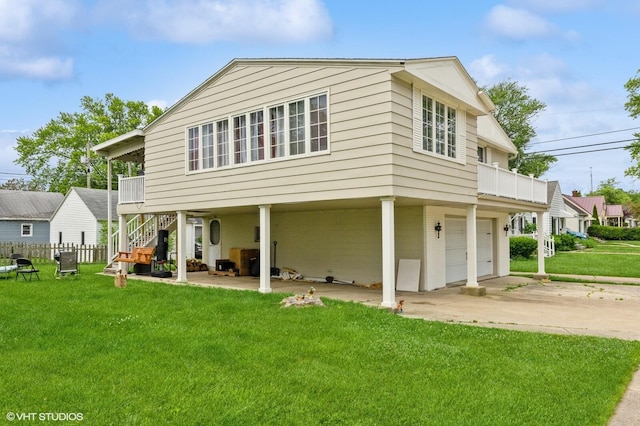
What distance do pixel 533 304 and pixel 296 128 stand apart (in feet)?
21.1

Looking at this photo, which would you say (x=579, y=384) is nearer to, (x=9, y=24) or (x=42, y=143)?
(x=9, y=24)

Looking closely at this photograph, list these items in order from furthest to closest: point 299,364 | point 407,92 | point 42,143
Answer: point 42,143 < point 407,92 < point 299,364

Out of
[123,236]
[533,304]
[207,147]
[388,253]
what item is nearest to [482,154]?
[533,304]

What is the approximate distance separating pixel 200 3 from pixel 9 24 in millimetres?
6531

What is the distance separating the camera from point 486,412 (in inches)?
146

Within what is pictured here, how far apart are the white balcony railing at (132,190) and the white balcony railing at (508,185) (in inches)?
419

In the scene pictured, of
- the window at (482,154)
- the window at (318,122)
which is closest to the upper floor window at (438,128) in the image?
the window at (318,122)

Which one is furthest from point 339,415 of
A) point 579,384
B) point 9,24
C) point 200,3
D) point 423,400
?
point 9,24

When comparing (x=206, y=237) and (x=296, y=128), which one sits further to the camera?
(x=206, y=237)

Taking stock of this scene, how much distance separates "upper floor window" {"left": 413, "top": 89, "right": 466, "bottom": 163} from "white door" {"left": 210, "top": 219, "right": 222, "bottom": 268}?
32.5 feet

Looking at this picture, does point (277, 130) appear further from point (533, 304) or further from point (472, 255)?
point (533, 304)

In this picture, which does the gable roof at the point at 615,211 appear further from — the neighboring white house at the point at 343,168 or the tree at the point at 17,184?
the tree at the point at 17,184

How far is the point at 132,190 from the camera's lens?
15.2 metres

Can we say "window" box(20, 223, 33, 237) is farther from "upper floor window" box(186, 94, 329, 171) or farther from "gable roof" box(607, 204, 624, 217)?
"gable roof" box(607, 204, 624, 217)
